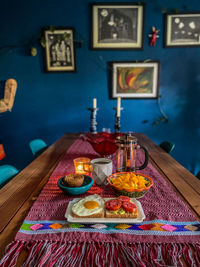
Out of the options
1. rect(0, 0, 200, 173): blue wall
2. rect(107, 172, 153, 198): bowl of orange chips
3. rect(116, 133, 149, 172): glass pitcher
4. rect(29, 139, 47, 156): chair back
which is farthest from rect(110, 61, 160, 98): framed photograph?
rect(107, 172, 153, 198): bowl of orange chips

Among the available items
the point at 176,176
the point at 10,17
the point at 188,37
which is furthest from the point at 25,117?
the point at 188,37

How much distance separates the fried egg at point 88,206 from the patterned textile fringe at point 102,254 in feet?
0.28

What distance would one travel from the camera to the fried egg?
54 cm

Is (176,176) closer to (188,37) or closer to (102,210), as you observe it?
(102,210)

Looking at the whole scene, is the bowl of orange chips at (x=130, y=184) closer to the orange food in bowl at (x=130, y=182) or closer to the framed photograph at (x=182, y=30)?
the orange food in bowl at (x=130, y=182)

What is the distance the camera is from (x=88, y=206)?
555 mm

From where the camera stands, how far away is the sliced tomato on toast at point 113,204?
1.78 feet

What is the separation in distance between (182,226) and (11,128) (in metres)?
2.26

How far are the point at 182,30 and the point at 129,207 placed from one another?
2225 millimetres

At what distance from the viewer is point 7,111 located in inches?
89.5

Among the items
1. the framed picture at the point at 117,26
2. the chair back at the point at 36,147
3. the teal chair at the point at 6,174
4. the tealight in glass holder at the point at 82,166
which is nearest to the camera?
the tealight in glass holder at the point at 82,166

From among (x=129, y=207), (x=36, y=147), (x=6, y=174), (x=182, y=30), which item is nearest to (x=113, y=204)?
(x=129, y=207)

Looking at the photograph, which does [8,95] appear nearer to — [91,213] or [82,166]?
[82,166]

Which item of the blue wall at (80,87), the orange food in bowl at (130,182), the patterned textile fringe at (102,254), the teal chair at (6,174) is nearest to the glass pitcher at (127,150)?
the orange food in bowl at (130,182)
